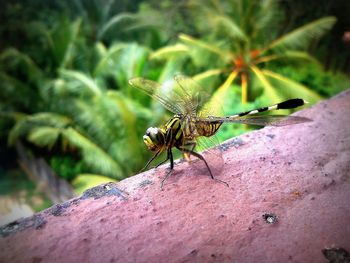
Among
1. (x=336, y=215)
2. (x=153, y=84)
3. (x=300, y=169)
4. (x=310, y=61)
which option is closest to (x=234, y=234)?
(x=336, y=215)

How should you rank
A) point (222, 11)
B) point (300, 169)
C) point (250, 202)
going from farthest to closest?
point (222, 11), point (300, 169), point (250, 202)

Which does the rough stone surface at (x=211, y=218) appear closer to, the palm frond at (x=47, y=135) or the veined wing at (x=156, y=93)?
the veined wing at (x=156, y=93)

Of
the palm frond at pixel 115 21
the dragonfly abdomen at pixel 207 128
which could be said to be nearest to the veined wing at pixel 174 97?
the dragonfly abdomen at pixel 207 128

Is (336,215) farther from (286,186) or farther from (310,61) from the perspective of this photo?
(310,61)

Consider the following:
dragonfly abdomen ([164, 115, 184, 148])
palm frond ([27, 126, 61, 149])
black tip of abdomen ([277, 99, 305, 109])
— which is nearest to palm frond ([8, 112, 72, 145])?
palm frond ([27, 126, 61, 149])

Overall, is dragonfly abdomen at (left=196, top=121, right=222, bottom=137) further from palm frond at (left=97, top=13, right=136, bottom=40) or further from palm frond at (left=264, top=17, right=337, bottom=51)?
palm frond at (left=97, top=13, right=136, bottom=40)

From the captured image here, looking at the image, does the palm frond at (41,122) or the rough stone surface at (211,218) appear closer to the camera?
the rough stone surface at (211,218)

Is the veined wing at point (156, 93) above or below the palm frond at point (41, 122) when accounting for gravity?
above
